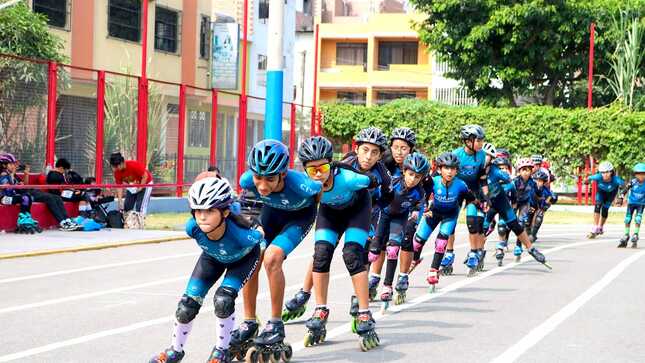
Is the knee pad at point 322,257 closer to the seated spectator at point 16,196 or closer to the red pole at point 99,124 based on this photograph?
the seated spectator at point 16,196

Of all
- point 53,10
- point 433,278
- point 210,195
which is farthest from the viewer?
point 53,10

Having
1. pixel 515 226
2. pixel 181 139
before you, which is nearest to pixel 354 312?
pixel 515 226

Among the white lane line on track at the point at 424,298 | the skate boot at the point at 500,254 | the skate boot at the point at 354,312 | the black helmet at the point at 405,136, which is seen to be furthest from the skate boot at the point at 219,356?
the skate boot at the point at 500,254

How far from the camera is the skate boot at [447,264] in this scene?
15513mm

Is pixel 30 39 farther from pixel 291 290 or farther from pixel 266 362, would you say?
pixel 266 362

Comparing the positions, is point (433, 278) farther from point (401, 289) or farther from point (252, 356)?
point (252, 356)

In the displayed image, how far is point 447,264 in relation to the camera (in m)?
15.6

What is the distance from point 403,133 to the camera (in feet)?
41.9

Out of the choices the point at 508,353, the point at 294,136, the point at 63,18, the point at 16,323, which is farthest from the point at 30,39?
the point at 508,353

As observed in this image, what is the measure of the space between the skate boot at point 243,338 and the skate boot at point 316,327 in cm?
61

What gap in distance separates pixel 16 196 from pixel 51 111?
6.31 ft

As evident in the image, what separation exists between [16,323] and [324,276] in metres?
2.97

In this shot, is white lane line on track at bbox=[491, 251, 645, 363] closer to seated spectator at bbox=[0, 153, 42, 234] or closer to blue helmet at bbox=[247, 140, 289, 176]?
blue helmet at bbox=[247, 140, 289, 176]

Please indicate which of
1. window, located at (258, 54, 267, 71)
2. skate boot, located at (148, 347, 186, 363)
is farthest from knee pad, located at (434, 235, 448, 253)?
window, located at (258, 54, 267, 71)
